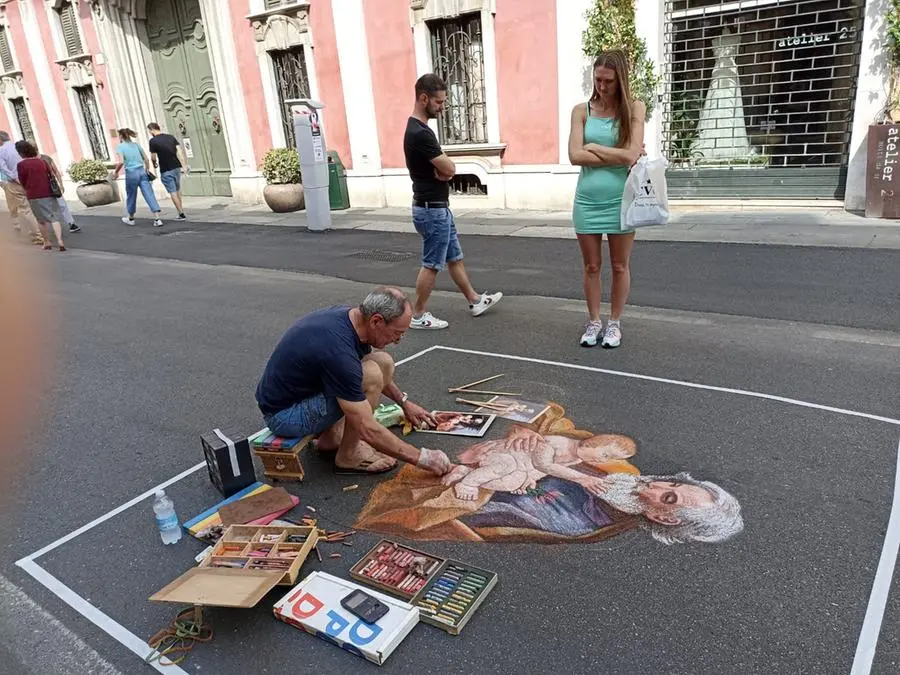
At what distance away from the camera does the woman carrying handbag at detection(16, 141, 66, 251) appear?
1058 cm

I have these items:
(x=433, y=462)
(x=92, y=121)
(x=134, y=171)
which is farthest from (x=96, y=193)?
(x=433, y=462)

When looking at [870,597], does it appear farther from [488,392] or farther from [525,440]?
[488,392]

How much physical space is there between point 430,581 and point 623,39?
10.0m

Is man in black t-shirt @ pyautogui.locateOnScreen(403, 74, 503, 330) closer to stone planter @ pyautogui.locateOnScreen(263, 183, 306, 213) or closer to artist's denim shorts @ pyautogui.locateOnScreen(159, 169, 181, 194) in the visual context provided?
stone planter @ pyautogui.locateOnScreen(263, 183, 306, 213)

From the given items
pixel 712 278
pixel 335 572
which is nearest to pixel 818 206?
pixel 712 278

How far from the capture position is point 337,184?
1394 cm

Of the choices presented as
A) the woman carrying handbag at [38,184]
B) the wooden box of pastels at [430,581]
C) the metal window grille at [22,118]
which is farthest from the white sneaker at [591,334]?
the metal window grille at [22,118]

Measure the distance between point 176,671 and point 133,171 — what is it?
1399 centimetres

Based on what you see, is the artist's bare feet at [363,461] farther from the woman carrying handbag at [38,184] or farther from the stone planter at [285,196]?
the stone planter at [285,196]

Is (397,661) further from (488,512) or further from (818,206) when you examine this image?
(818,206)

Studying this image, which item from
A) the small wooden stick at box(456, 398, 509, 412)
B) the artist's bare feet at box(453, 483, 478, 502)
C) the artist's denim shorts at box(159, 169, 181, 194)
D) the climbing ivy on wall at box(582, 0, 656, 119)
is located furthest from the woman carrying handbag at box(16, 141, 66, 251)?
the artist's bare feet at box(453, 483, 478, 502)

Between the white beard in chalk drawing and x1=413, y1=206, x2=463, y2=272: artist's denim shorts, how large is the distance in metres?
7.23

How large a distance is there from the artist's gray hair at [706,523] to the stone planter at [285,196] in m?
12.7

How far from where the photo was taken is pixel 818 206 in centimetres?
985
